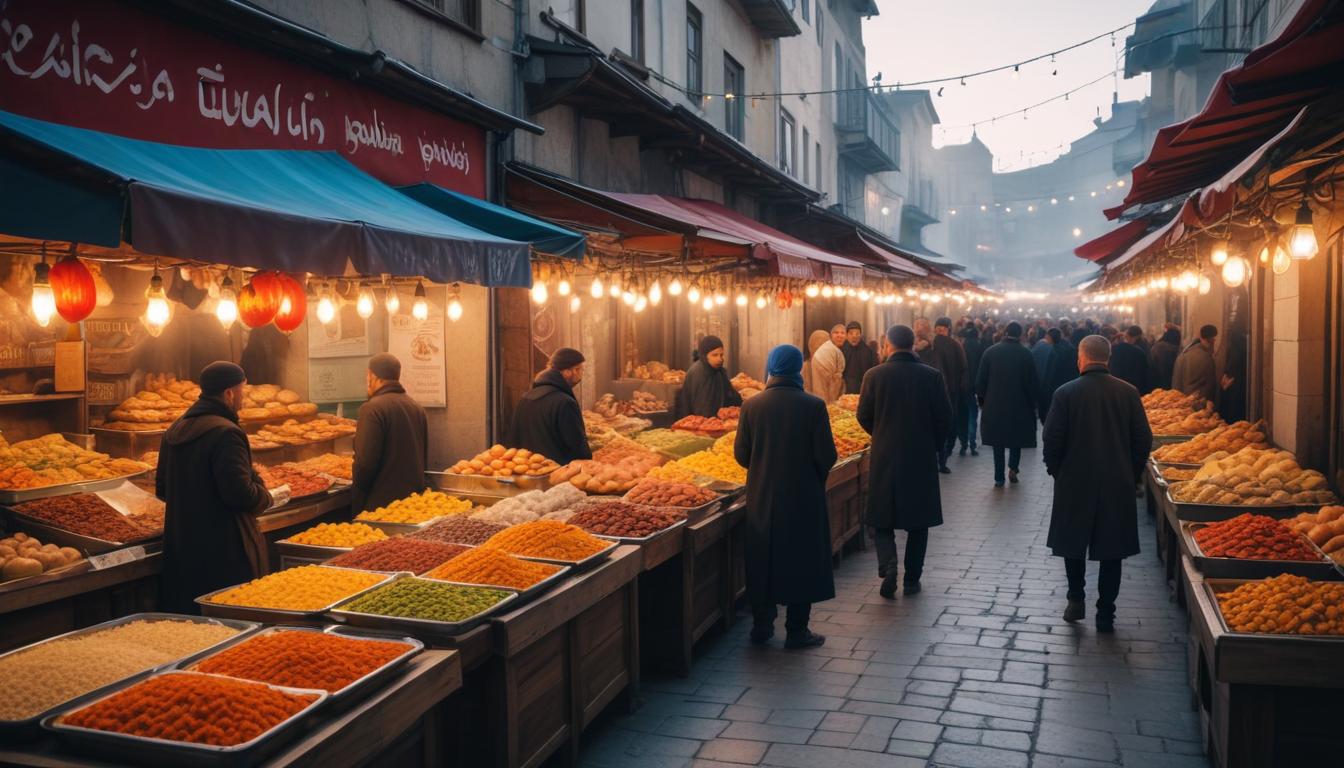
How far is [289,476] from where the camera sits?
8.13 metres

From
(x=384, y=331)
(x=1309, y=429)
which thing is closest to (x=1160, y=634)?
(x=1309, y=429)

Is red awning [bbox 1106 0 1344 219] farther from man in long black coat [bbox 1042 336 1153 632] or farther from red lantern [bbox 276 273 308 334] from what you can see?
red lantern [bbox 276 273 308 334]

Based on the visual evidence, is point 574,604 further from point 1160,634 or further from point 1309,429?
point 1309,429

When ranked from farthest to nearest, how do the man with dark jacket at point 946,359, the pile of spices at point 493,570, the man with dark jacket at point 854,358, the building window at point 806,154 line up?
1. the building window at point 806,154
2. the man with dark jacket at point 854,358
3. the man with dark jacket at point 946,359
4. the pile of spices at point 493,570

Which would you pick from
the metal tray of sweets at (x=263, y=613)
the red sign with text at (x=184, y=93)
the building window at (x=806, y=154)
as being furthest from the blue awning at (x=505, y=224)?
the building window at (x=806, y=154)

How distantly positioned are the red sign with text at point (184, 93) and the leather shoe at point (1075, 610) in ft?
21.2

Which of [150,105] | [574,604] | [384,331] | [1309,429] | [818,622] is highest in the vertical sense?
[150,105]

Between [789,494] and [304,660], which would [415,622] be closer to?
[304,660]

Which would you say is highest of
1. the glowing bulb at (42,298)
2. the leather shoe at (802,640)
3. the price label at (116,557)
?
the glowing bulb at (42,298)

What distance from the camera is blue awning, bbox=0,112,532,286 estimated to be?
4.11m

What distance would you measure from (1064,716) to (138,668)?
4.82 metres

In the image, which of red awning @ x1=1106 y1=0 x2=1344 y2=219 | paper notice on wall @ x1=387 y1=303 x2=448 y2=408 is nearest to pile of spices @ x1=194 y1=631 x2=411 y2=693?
red awning @ x1=1106 y1=0 x2=1344 y2=219

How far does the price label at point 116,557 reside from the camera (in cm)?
579

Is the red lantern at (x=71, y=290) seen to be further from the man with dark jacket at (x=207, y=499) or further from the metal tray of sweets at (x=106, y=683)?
the metal tray of sweets at (x=106, y=683)
